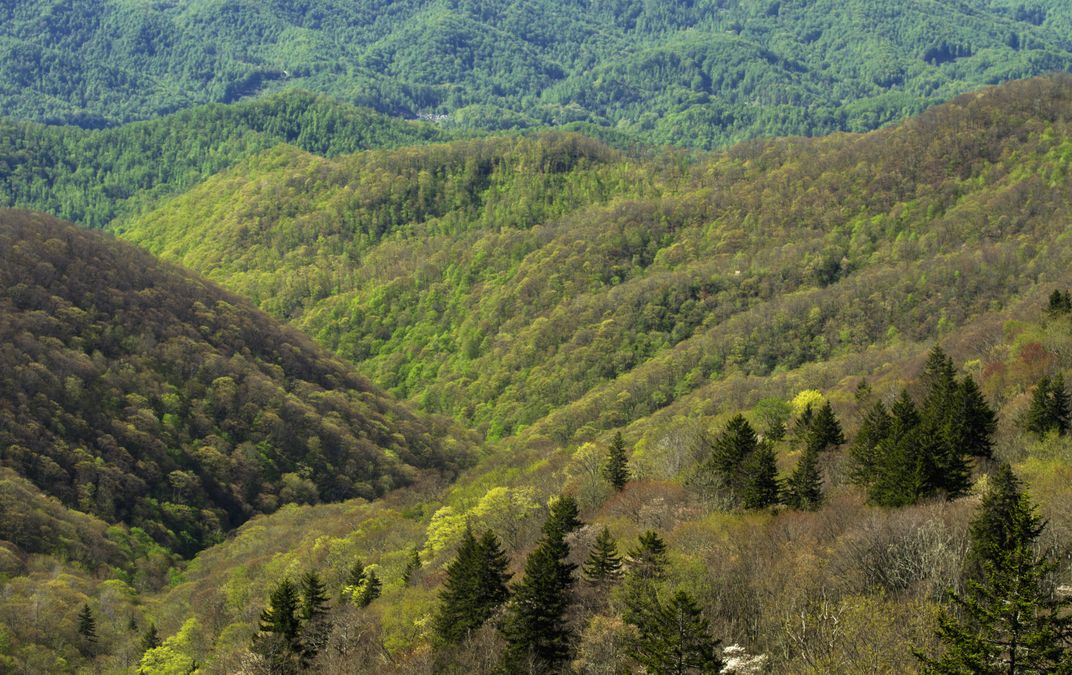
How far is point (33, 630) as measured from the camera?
11219cm

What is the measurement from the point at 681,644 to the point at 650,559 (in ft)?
49.8

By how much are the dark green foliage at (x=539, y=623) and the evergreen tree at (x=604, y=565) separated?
280 cm

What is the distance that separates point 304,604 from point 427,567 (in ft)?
60.4

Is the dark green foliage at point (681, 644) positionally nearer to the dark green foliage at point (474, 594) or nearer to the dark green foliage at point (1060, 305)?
the dark green foliage at point (474, 594)

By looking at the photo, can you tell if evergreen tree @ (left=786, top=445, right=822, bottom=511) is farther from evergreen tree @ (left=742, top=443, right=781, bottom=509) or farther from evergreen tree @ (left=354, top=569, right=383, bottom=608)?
evergreen tree @ (left=354, top=569, right=383, bottom=608)

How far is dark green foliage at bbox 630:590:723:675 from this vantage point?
51188mm

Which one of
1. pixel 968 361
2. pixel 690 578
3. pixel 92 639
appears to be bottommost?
pixel 92 639

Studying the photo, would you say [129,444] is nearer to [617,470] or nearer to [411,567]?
[411,567]

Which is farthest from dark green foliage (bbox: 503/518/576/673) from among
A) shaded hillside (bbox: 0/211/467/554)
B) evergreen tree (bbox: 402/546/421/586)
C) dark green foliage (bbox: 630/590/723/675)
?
shaded hillside (bbox: 0/211/467/554)

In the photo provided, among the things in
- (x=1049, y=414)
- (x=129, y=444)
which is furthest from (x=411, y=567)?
(x=129, y=444)

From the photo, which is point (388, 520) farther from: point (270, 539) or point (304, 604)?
point (304, 604)

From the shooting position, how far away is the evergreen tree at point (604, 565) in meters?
69.3

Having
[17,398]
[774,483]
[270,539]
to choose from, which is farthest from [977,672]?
[17,398]

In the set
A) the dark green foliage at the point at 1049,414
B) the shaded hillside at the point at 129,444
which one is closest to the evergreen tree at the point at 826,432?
the dark green foliage at the point at 1049,414
